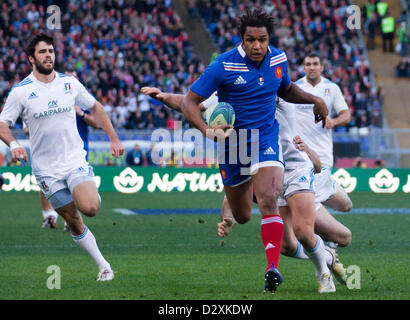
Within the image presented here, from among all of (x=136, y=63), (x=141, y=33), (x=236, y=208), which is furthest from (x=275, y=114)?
(x=141, y=33)

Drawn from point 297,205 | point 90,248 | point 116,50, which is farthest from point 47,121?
point 116,50

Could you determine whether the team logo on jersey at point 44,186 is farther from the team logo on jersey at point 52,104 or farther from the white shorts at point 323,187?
the white shorts at point 323,187

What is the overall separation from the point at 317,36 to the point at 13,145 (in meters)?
29.3

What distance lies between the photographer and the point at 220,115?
25.6ft

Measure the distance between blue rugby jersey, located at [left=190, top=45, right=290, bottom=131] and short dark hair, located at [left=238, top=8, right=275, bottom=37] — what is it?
0.24 meters

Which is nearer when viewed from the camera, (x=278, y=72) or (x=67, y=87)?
(x=278, y=72)

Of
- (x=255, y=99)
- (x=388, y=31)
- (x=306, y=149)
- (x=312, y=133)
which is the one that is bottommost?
(x=388, y=31)

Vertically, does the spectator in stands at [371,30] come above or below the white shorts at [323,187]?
below

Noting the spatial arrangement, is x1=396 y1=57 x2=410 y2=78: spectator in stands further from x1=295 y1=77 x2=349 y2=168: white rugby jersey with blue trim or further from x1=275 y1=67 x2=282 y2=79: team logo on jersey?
x1=275 y1=67 x2=282 y2=79: team logo on jersey

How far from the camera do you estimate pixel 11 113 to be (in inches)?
350

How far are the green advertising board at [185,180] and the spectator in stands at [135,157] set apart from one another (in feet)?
3.02

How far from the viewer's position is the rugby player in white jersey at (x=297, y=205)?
8055 millimetres

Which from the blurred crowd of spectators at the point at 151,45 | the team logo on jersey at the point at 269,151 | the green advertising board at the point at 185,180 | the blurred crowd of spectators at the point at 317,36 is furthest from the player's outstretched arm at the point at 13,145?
the blurred crowd of spectators at the point at 317,36

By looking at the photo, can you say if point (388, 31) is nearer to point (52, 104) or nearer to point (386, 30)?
point (386, 30)
